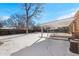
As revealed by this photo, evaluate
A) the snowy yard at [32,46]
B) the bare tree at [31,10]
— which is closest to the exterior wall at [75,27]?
the snowy yard at [32,46]

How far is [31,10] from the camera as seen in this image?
8.89 feet

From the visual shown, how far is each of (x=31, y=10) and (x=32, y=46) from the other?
0.55 meters

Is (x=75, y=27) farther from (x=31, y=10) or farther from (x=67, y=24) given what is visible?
(x=31, y=10)

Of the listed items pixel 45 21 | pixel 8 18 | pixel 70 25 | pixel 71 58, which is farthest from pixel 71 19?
pixel 8 18

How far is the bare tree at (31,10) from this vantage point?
2.70 metres

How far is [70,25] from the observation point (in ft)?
8.70

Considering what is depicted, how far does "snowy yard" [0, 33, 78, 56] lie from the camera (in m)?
2.66

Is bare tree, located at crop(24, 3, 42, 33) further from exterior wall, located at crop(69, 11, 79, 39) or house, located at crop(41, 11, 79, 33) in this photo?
exterior wall, located at crop(69, 11, 79, 39)

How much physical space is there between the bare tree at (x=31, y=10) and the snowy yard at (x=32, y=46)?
0.75 ft

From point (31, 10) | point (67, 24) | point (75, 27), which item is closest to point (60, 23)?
point (67, 24)

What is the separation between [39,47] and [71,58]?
50 cm

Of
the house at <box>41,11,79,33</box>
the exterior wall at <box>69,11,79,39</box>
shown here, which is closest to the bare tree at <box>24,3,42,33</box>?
the house at <box>41,11,79,33</box>

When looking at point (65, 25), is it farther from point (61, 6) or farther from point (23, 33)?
point (23, 33)

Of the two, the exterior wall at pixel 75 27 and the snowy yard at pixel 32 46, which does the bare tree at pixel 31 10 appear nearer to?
the snowy yard at pixel 32 46
